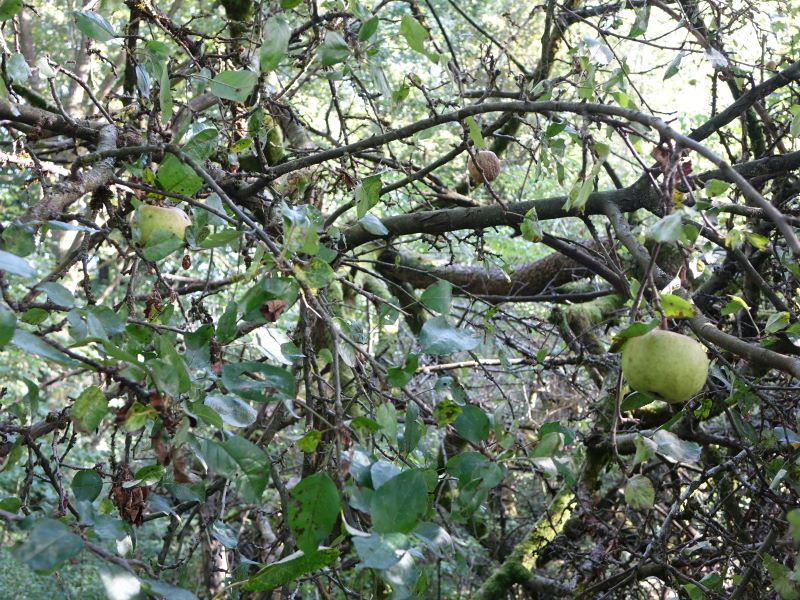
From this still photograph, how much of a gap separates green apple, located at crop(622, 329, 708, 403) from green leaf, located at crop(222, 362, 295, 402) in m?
0.59

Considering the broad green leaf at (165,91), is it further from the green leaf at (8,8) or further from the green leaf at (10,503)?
the green leaf at (10,503)

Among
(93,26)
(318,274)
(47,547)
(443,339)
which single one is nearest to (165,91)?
(93,26)

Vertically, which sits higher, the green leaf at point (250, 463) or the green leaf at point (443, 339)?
the green leaf at point (443, 339)

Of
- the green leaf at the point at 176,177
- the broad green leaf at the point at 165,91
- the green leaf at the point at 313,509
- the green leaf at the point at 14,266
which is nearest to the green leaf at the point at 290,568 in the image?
the green leaf at the point at 313,509

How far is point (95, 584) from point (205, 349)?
667 cm

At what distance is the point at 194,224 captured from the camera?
1475 millimetres

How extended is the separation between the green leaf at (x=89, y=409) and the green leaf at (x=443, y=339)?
1.67 feet

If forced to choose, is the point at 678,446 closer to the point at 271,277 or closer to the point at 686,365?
the point at 686,365

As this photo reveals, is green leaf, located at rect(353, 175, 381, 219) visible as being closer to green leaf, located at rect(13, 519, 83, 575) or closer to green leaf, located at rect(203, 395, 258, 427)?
green leaf, located at rect(203, 395, 258, 427)

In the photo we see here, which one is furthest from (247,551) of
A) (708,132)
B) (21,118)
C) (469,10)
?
(469,10)

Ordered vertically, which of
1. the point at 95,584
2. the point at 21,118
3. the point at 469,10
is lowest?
the point at 95,584

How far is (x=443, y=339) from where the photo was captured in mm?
1307

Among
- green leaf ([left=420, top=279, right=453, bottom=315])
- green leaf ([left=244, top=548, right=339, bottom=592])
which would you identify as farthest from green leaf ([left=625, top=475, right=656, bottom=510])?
green leaf ([left=244, top=548, right=339, bottom=592])

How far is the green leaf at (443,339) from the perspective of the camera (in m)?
1.28
